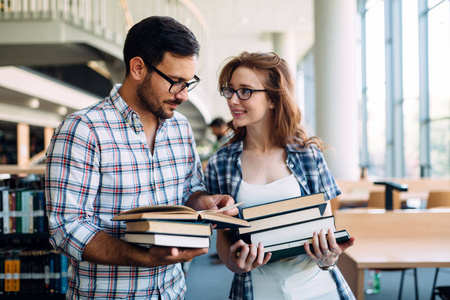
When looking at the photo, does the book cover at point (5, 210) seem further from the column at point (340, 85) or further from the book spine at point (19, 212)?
the column at point (340, 85)

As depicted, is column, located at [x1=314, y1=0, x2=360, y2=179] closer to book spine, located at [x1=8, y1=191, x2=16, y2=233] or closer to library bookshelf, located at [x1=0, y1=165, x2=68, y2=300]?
library bookshelf, located at [x1=0, y1=165, x2=68, y2=300]

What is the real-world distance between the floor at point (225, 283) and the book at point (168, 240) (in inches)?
110

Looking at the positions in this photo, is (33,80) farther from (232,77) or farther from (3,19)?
(232,77)

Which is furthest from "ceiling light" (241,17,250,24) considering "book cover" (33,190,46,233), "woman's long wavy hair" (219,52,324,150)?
"woman's long wavy hair" (219,52,324,150)

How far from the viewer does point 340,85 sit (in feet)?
20.4

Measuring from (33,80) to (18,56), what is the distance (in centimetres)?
201

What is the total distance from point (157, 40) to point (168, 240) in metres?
0.65

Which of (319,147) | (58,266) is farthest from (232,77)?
(58,266)

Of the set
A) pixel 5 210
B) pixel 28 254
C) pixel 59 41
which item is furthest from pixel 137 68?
pixel 59 41

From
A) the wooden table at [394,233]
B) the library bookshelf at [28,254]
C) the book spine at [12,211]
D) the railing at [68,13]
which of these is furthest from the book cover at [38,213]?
the railing at [68,13]

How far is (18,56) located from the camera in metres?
6.07

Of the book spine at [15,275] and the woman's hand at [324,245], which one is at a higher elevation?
the woman's hand at [324,245]

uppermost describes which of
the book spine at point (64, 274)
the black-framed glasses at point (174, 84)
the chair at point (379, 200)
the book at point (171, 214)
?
the black-framed glasses at point (174, 84)

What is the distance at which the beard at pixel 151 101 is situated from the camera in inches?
49.8
